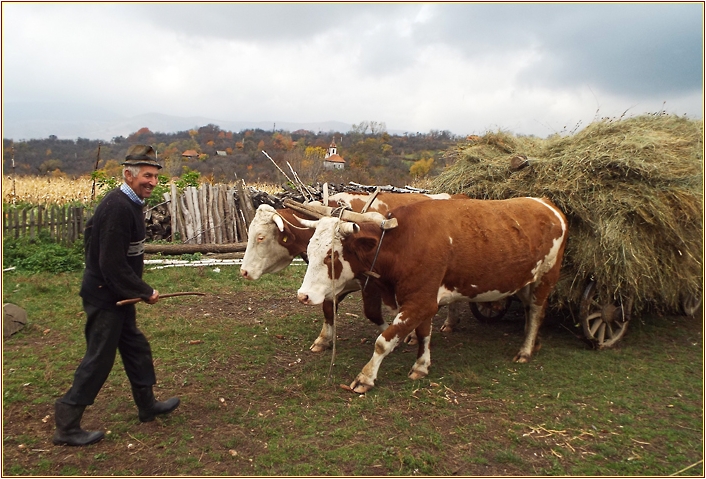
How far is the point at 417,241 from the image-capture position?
16.4 ft

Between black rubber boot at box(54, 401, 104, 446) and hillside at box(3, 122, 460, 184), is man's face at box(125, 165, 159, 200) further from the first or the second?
hillside at box(3, 122, 460, 184)

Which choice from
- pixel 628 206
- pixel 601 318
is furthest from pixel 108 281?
pixel 601 318

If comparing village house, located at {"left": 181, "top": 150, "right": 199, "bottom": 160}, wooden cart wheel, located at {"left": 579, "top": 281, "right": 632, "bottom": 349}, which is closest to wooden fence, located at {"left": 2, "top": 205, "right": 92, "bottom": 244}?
wooden cart wheel, located at {"left": 579, "top": 281, "right": 632, "bottom": 349}

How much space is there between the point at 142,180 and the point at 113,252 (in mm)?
597

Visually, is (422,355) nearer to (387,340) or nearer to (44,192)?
(387,340)

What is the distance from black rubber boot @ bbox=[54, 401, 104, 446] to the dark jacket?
80 cm

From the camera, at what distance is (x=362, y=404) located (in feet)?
14.9

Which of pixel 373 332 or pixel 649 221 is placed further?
pixel 373 332

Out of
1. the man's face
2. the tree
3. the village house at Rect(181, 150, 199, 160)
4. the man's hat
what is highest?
the village house at Rect(181, 150, 199, 160)

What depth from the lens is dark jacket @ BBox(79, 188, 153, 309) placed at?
371 centimetres

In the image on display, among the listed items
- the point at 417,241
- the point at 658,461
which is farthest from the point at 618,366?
the point at 417,241

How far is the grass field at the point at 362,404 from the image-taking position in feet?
12.1

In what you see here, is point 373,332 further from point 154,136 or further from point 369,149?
point 154,136

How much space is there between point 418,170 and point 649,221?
3092cm
